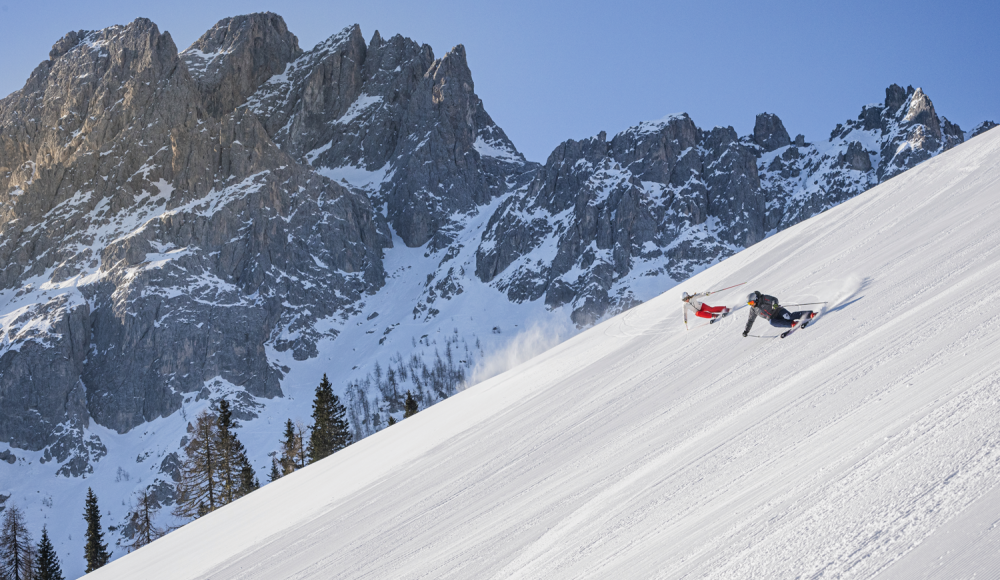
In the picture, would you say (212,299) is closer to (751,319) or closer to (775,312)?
(751,319)

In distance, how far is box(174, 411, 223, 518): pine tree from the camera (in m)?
34.9

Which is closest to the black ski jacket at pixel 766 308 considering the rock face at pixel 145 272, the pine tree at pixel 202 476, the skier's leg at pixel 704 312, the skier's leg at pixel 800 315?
the skier's leg at pixel 800 315

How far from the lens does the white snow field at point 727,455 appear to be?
17.6ft

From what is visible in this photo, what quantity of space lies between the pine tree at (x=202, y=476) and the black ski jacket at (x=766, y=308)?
3124 centimetres

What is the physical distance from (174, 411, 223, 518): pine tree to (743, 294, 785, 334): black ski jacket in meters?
31.2

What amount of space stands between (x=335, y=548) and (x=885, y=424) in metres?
7.55

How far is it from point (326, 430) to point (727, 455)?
35878 mm

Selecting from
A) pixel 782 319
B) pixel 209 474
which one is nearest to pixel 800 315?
pixel 782 319

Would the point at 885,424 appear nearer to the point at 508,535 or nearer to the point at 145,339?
the point at 508,535

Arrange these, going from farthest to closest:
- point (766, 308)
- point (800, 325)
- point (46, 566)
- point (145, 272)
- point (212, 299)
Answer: point (212, 299) < point (145, 272) < point (46, 566) < point (766, 308) < point (800, 325)

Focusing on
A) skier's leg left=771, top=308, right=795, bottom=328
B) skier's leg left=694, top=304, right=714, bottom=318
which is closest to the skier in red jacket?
skier's leg left=694, top=304, right=714, bottom=318

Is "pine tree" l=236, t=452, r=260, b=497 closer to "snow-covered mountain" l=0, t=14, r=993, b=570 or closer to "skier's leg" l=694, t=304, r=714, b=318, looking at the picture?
"skier's leg" l=694, t=304, r=714, b=318

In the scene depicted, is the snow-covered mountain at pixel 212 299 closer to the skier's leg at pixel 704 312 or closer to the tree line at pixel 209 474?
the tree line at pixel 209 474

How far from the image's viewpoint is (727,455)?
760 cm
